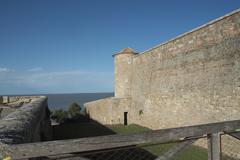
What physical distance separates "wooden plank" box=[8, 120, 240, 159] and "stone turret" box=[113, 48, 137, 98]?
18.3 m

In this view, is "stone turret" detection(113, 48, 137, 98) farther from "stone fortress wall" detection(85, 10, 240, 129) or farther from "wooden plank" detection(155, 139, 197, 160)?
"wooden plank" detection(155, 139, 197, 160)

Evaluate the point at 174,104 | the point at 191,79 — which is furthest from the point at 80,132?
the point at 191,79

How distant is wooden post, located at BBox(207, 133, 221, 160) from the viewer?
2852 mm

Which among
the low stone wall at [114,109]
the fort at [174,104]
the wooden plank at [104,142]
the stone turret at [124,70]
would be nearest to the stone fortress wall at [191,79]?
the fort at [174,104]

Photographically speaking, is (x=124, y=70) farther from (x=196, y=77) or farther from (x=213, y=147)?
(x=213, y=147)

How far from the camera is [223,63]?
963 centimetres

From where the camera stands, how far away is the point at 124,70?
70.9ft

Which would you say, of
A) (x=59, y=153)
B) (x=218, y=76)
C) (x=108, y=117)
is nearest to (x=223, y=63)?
(x=218, y=76)

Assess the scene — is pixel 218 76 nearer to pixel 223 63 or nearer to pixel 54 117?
pixel 223 63

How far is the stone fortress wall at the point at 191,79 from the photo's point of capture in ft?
30.5

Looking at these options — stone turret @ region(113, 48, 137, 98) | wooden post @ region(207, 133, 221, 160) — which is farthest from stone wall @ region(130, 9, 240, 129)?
wooden post @ region(207, 133, 221, 160)

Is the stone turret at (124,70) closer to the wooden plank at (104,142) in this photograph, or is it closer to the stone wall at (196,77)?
the stone wall at (196,77)

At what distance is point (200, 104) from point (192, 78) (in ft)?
4.11

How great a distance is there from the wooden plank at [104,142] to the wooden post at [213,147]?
68 mm
